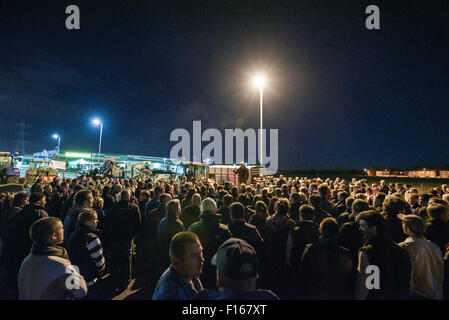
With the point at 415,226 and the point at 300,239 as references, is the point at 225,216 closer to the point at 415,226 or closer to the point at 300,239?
the point at 300,239

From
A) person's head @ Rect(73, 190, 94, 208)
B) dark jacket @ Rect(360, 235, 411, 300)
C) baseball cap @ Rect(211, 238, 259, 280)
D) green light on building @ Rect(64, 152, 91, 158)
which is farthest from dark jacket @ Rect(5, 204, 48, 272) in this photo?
green light on building @ Rect(64, 152, 91, 158)

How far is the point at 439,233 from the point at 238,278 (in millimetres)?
4066

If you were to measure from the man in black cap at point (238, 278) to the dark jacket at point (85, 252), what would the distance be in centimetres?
232

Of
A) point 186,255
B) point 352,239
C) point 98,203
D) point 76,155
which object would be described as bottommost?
point 352,239

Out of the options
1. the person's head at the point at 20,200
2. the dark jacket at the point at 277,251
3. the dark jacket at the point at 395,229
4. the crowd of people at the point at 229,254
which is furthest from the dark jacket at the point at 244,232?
the person's head at the point at 20,200

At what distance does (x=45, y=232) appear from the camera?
7.20 ft

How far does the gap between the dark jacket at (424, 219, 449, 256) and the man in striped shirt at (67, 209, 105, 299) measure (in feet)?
17.3

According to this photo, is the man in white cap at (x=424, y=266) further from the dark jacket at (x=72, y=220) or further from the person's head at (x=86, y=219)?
the dark jacket at (x=72, y=220)

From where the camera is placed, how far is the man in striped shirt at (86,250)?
301 centimetres

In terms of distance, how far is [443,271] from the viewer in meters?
2.84

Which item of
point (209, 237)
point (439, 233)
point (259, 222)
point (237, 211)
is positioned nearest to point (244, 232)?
point (237, 211)

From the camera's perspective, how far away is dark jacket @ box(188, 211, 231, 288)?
362 centimetres
